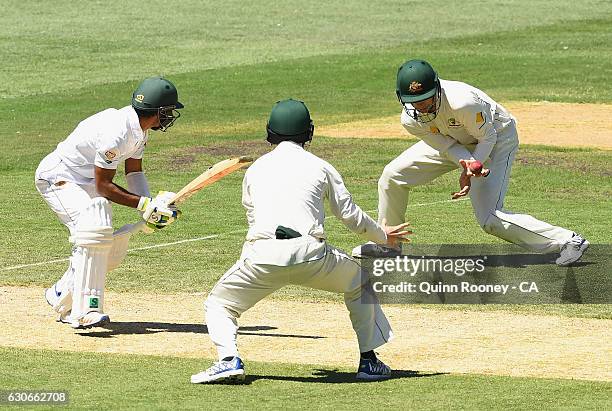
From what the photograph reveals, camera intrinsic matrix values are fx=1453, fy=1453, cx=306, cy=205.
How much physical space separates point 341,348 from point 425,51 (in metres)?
23.4

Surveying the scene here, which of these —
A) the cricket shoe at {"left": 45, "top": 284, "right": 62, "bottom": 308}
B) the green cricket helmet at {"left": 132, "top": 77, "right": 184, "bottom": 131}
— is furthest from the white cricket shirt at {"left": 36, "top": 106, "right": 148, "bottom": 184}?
the cricket shoe at {"left": 45, "top": 284, "right": 62, "bottom": 308}

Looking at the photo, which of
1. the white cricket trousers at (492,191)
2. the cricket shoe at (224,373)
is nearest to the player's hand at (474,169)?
the white cricket trousers at (492,191)

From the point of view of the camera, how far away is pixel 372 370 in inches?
357

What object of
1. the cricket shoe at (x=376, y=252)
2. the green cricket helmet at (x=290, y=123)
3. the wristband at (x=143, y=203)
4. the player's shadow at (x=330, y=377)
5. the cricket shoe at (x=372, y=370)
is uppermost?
the green cricket helmet at (x=290, y=123)

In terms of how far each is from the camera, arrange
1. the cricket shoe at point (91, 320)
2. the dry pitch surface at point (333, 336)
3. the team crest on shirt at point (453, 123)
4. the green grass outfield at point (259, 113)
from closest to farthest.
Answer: the green grass outfield at point (259, 113) < the dry pitch surface at point (333, 336) < the cricket shoe at point (91, 320) < the team crest on shirt at point (453, 123)

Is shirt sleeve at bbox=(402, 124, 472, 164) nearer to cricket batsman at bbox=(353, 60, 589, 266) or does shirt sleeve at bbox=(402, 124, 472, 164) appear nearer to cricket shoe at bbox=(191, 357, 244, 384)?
cricket batsman at bbox=(353, 60, 589, 266)

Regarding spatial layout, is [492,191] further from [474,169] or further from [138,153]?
[138,153]

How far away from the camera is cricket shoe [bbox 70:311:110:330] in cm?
1060

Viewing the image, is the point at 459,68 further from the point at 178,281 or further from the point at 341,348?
the point at 341,348

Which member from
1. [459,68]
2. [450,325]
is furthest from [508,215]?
[459,68]

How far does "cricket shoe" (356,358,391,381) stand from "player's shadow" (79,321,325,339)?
57.9 inches

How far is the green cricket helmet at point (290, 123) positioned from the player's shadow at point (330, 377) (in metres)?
1.49

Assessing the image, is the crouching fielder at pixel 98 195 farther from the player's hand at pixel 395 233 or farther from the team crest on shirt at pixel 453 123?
the team crest on shirt at pixel 453 123

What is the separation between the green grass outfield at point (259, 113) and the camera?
29.2 feet
